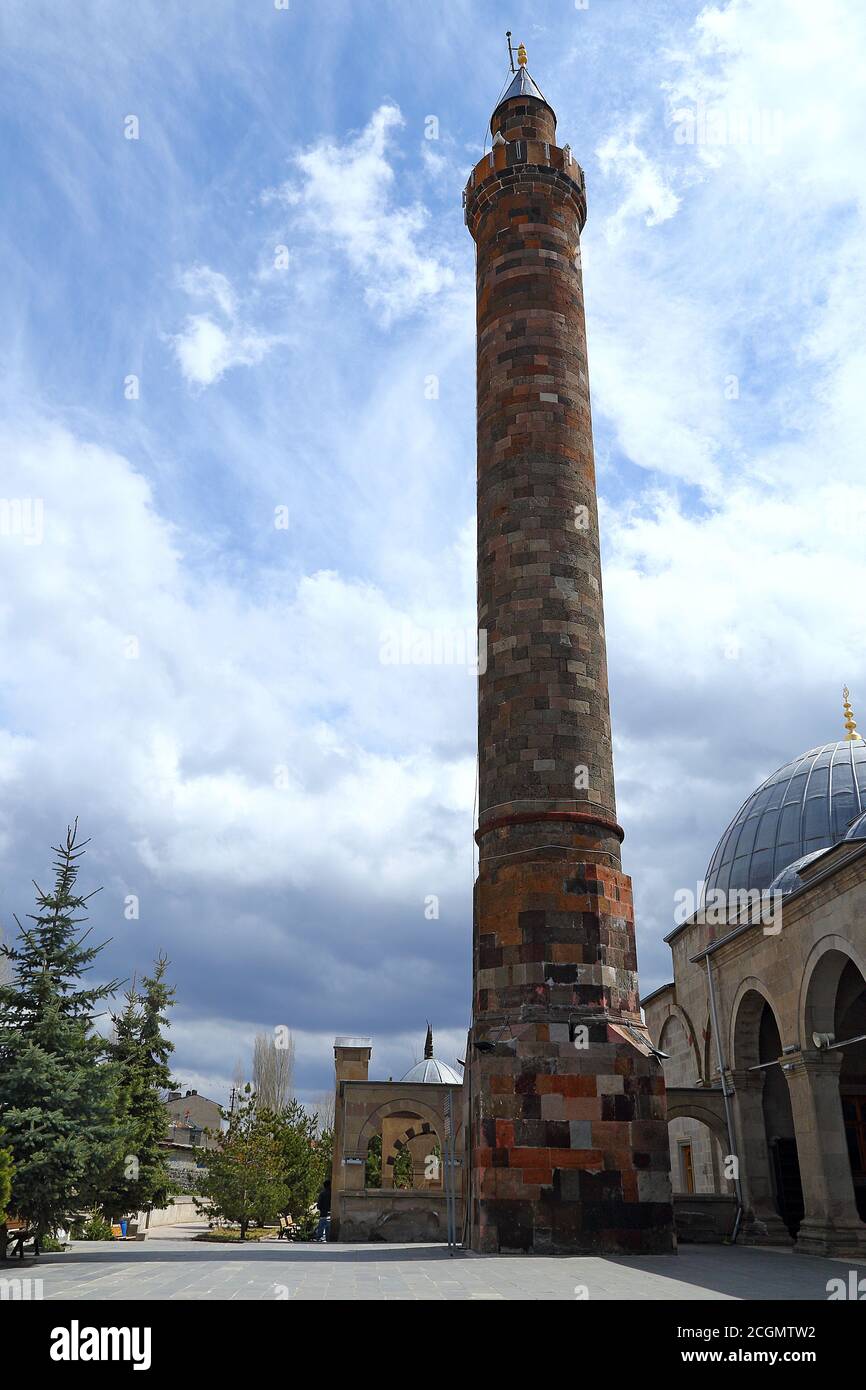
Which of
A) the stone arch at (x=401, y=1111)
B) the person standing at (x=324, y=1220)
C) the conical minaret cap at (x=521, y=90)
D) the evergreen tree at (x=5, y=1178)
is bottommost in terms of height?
the person standing at (x=324, y=1220)

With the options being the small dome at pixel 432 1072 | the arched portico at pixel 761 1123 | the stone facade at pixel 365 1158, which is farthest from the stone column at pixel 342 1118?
the small dome at pixel 432 1072

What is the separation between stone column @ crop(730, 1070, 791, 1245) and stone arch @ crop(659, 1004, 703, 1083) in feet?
7.88

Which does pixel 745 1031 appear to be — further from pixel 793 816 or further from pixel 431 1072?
pixel 431 1072

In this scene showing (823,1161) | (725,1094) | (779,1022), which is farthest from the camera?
(725,1094)

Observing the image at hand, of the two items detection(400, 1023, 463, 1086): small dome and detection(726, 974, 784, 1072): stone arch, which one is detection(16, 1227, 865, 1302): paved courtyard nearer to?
detection(726, 974, 784, 1072): stone arch

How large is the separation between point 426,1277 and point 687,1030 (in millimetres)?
15802

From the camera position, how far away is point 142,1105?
27.5 meters

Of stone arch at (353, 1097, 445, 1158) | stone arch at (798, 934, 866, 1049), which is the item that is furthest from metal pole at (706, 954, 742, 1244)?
stone arch at (353, 1097, 445, 1158)

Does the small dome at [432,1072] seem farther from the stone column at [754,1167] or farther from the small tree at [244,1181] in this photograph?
the stone column at [754,1167]

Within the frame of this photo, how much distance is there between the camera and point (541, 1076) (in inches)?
551

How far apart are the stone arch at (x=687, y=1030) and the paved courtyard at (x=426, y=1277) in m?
8.83

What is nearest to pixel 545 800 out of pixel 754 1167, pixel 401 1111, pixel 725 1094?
pixel 725 1094

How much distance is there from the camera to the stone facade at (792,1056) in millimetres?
15969
